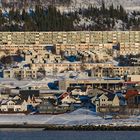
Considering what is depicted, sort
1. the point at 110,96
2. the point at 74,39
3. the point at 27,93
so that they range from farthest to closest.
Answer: the point at 74,39 < the point at 27,93 < the point at 110,96

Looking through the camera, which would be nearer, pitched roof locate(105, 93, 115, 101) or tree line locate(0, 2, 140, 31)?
pitched roof locate(105, 93, 115, 101)

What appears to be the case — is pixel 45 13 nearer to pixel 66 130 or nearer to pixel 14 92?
pixel 14 92

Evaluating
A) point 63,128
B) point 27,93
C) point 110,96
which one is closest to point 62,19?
point 27,93

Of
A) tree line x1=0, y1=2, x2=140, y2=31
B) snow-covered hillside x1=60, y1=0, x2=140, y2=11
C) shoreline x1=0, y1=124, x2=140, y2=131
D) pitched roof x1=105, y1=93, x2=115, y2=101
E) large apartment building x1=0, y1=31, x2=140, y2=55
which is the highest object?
snow-covered hillside x1=60, y1=0, x2=140, y2=11

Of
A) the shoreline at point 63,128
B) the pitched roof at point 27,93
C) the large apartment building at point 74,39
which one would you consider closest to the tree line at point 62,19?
the large apartment building at point 74,39

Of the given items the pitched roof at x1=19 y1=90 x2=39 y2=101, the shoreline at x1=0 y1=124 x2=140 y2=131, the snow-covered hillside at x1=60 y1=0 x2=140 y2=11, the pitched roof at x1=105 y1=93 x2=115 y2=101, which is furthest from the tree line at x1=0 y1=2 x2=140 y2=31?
the shoreline at x1=0 y1=124 x2=140 y2=131

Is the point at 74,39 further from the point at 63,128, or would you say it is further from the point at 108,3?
the point at 63,128

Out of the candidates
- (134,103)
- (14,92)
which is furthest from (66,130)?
(14,92)

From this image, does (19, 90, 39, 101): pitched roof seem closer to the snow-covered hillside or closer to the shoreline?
the shoreline

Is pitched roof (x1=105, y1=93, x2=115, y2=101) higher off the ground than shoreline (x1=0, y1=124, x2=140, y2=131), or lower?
higher

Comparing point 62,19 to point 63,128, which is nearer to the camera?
point 63,128

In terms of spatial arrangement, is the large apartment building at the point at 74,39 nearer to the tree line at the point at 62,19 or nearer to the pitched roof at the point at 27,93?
the tree line at the point at 62,19
